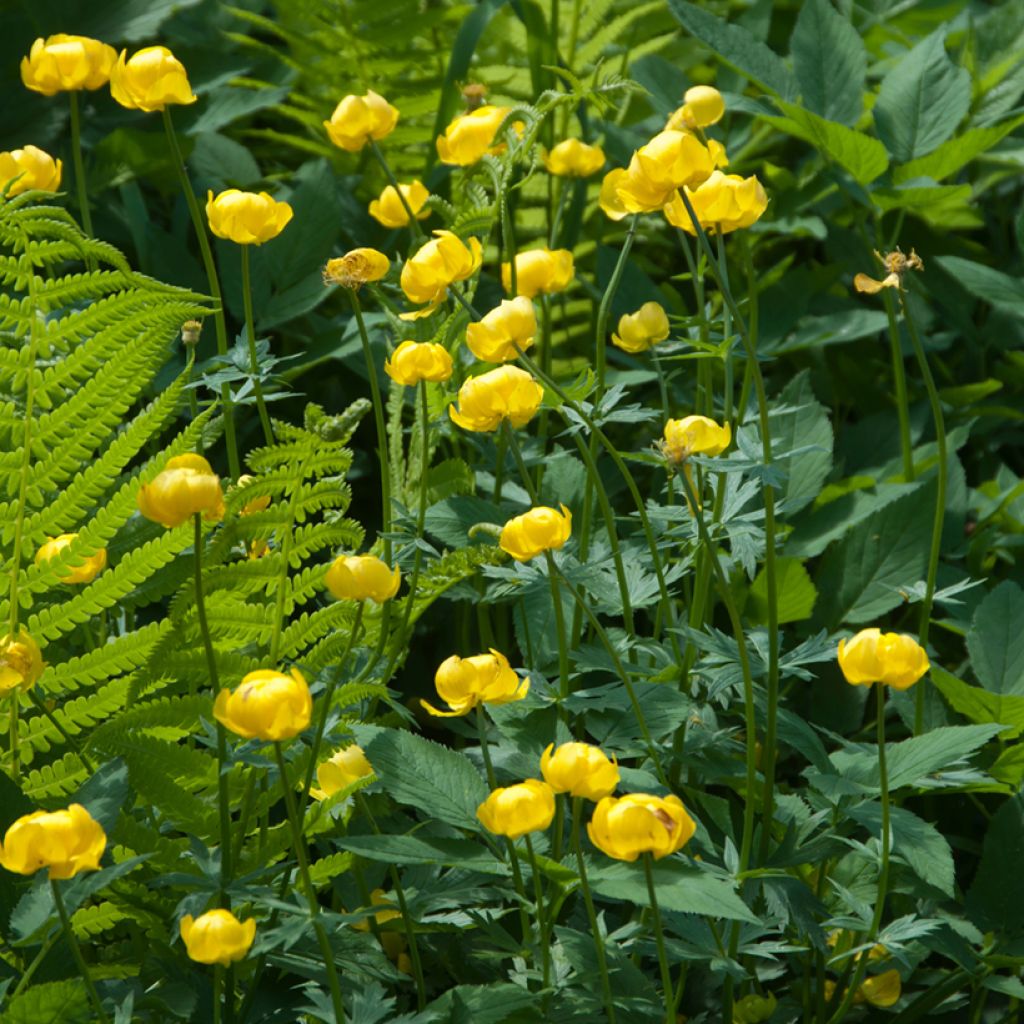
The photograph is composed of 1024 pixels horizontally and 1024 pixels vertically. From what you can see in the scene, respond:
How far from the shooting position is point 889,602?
4.32 ft

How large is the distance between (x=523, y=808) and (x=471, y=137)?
0.67 metres

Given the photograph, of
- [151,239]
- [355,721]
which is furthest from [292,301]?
[355,721]

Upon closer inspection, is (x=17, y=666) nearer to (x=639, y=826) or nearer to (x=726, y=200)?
(x=639, y=826)

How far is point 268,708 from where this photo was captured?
2.46ft

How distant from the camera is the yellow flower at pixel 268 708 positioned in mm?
751

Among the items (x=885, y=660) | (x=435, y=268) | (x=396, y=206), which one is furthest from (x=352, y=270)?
(x=885, y=660)

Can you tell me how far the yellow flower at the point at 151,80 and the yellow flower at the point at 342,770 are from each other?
Result: 54 cm

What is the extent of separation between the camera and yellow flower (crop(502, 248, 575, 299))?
1.19m

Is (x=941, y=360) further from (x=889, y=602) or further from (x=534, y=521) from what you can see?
(x=534, y=521)

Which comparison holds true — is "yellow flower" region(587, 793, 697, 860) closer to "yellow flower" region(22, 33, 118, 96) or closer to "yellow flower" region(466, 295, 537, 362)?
"yellow flower" region(466, 295, 537, 362)

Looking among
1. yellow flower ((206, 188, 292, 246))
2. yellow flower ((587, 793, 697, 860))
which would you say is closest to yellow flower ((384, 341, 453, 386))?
yellow flower ((206, 188, 292, 246))

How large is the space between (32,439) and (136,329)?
116 mm

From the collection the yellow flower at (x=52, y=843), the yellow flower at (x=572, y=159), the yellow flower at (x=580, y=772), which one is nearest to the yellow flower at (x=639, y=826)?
the yellow flower at (x=580, y=772)

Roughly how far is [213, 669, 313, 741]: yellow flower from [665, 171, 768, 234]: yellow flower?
440mm
